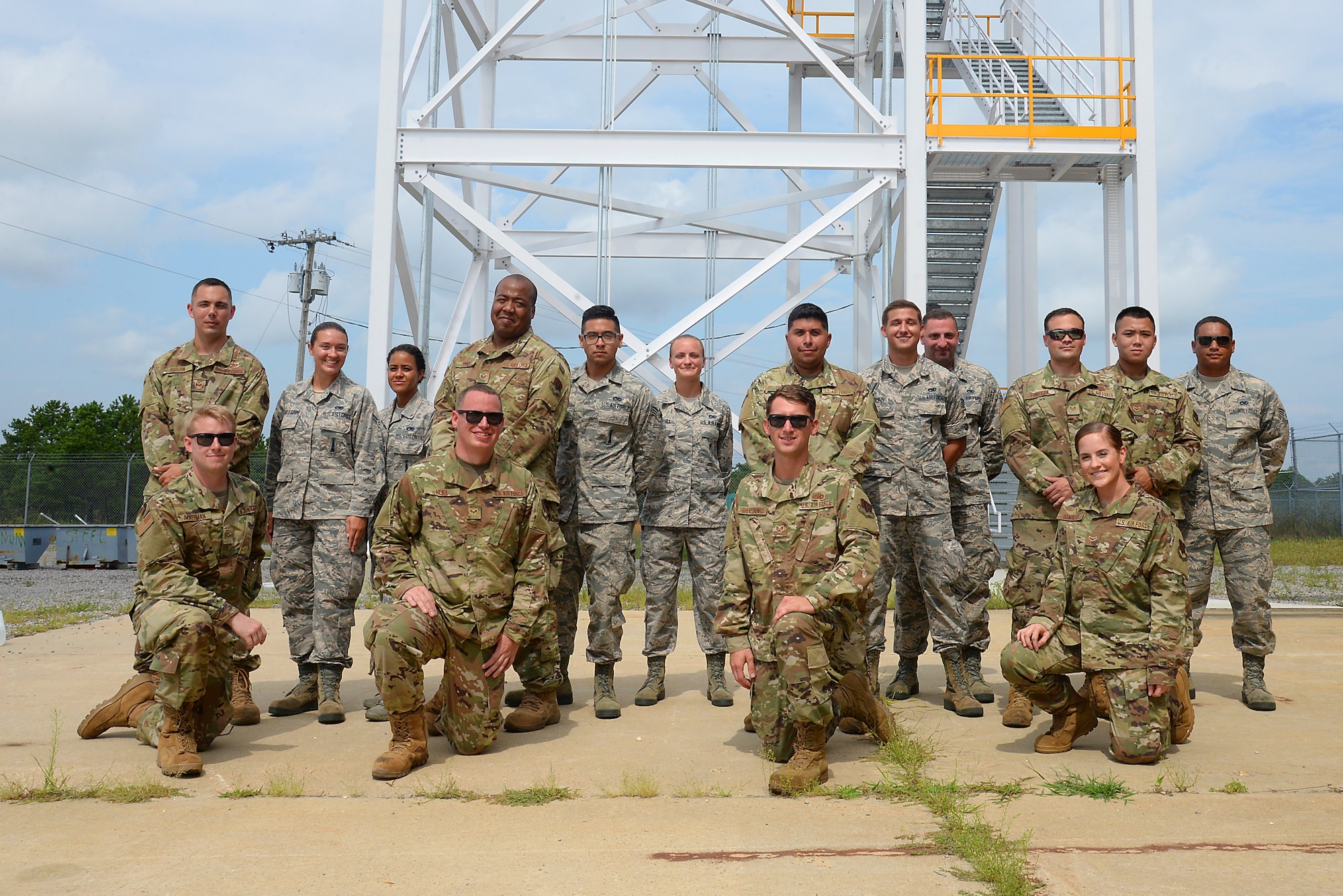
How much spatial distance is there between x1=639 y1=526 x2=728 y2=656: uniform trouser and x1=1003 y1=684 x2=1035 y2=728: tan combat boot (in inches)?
65.5

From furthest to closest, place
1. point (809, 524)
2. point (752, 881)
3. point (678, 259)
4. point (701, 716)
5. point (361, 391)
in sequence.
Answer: point (678, 259), point (361, 391), point (701, 716), point (809, 524), point (752, 881)

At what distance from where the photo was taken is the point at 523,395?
5371mm

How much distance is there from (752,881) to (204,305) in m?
4.42

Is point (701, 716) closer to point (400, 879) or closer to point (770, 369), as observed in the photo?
point (770, 369)

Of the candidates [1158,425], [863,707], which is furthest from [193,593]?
[1158,425]

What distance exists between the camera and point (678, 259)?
15.6 meters

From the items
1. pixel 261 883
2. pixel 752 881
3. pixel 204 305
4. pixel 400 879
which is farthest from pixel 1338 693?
pixel 204 305

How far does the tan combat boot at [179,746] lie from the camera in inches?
171

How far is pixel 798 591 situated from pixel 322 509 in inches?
114

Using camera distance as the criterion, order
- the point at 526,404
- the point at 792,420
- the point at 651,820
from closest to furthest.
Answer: the point at 651,820, the point at 792,420, the point at 526,404

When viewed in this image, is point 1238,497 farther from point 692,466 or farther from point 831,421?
point 692,466

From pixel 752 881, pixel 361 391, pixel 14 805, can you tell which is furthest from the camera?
pixel 361 391

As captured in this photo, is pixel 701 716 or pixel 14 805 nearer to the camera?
pixel 14 805

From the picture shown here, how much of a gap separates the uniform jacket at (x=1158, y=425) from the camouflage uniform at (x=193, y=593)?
471cm
